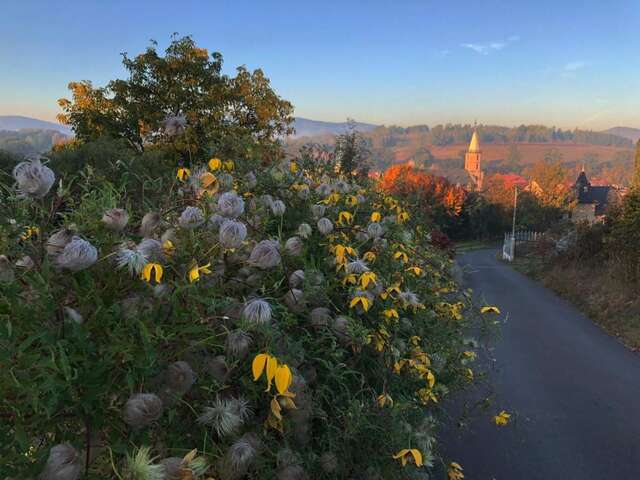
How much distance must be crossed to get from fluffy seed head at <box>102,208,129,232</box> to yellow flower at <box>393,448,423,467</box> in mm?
984

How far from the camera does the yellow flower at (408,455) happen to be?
1.38 meters

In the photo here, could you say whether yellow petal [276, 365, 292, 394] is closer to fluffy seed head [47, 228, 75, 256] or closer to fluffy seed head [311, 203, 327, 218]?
fluffy seed head [47, 228, 75, 256]

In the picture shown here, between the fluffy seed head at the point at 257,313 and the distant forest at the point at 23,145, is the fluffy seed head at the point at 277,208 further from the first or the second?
the fluffy seed head at the point at 257,313

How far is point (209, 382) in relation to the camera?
1.09 metres

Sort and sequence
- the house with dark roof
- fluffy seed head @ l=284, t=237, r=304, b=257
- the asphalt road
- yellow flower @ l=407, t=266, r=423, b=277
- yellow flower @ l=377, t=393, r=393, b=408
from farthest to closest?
the house with dark roof, the asphalt road, yellow flower @ l=407, t=266, r=423, b=277, fluffy seed head @ l=284, t=237, r=304, b=257, yellow flower @ l=377, t=393, r=393, b=408

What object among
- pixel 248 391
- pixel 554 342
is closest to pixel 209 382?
pixel 248 391

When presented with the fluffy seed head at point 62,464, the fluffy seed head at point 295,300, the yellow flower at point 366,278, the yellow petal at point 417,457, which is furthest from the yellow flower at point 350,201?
the fluffy seed head at point 62,464

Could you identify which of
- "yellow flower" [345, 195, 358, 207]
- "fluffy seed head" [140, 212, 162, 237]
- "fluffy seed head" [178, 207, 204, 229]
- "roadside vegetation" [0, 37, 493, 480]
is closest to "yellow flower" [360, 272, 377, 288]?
"roadside vegetation" [0, 37, 493, 480]

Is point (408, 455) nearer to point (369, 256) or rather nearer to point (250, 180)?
point (369, 256)

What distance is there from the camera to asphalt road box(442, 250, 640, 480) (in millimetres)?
4949

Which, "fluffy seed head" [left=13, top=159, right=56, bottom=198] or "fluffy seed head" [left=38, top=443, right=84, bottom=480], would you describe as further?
"fluffy seed head" [left=13, top=159, right=56, bottom=198]

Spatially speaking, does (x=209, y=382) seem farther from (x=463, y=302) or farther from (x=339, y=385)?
(x=463, y=302)

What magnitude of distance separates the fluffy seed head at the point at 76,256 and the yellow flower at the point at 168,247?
26 cm

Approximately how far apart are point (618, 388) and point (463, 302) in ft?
18.2
